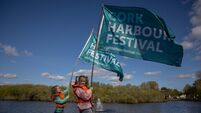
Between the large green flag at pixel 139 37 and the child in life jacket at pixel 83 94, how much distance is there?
109 inches

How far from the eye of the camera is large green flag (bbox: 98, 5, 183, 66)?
9820mm

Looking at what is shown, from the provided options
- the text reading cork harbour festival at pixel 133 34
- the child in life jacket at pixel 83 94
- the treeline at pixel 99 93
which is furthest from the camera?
the treeline at pixel 99 93

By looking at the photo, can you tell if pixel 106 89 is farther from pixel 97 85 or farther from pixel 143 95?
pixel 143 95

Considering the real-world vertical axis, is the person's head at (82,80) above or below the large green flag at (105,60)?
below

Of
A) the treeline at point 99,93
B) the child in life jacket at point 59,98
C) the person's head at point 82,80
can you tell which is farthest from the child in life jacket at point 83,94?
the treeline at point 99,93

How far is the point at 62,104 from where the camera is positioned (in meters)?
9.31

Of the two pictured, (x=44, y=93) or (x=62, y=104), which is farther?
(x=44, y=93)

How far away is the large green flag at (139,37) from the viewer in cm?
982

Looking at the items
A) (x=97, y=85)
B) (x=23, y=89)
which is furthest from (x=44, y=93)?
(x=97, y=85)

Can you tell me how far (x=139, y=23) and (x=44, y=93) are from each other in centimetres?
10253

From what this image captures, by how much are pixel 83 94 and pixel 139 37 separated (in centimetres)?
370

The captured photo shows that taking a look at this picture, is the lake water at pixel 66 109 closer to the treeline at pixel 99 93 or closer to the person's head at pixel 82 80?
the treeline at pixel 99 93

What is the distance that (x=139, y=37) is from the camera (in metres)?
10.1

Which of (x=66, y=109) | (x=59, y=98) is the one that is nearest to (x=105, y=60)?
(x=59, y=98)
